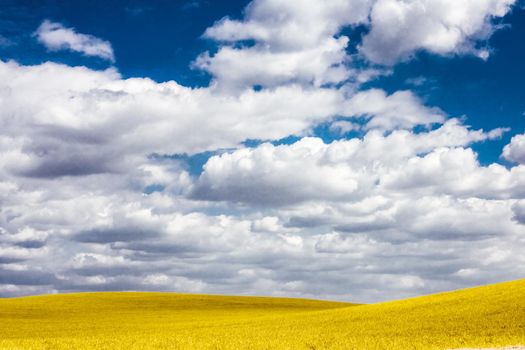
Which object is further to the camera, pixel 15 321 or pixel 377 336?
pixel 15 321

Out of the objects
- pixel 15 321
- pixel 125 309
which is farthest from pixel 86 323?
pixel 125 309

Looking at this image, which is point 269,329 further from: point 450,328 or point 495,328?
point 495,328

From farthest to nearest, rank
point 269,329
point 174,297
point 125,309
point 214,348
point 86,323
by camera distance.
Result: point 174,297, point 125,309, point 86,323, point 269,329, point 214,348

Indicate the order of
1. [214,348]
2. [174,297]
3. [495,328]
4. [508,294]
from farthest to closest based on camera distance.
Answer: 1. [174,297]
2. [508,294]
3. [495,328]
4. [214,348]

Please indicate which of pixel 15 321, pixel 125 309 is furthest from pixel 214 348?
pixel 125 309

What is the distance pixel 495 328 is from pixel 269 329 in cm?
1804

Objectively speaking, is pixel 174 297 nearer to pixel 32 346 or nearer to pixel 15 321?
pixel 15 321

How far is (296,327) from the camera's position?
49812 millimetres

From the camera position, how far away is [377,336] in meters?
39.2

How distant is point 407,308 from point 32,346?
32.9 metres

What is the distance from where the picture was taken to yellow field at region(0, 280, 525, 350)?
35344mm

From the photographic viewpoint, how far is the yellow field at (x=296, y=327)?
3534cm

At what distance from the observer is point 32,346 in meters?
35.6

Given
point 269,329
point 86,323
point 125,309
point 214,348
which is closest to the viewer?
point 214,348
